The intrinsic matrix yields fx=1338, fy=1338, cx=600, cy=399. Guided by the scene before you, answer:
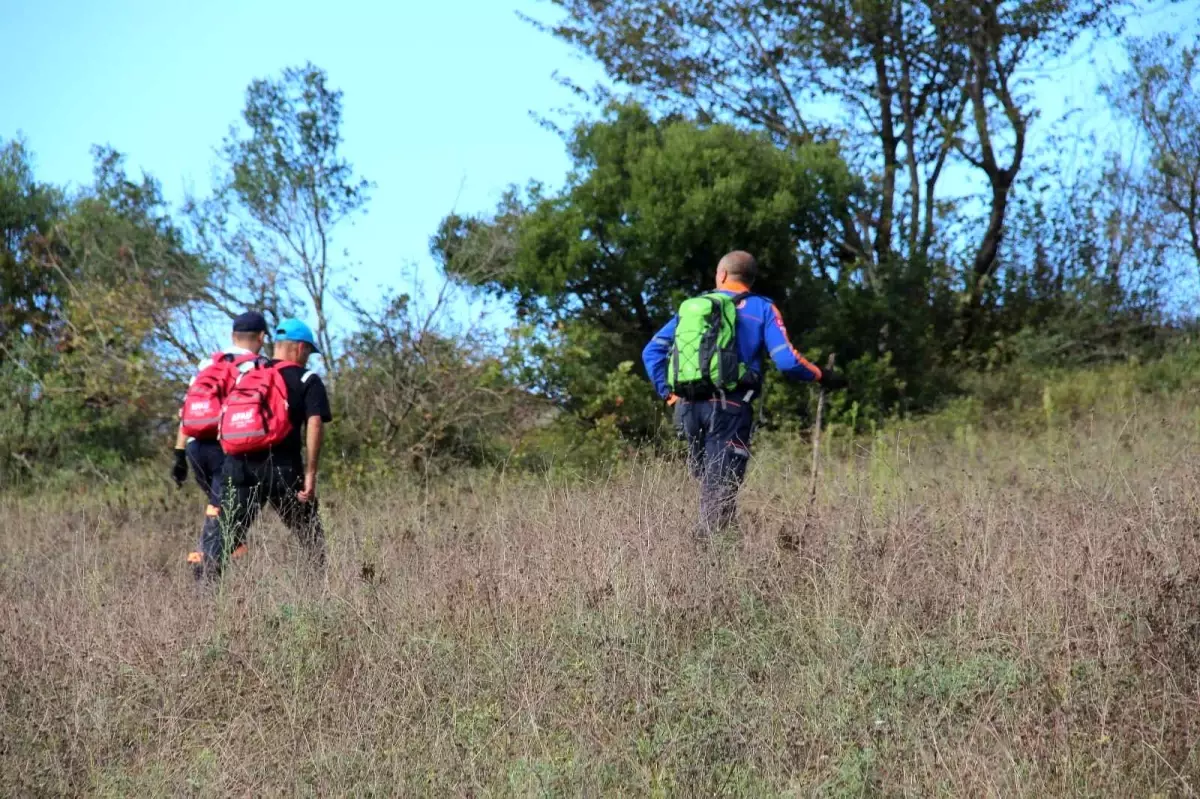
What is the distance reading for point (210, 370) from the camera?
7242 mm

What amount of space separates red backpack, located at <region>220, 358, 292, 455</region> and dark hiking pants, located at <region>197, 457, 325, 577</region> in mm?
99

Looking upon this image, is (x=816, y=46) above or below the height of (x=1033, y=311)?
above

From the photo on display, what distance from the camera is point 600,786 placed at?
4.27m

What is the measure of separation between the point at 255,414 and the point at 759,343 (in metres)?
2.64

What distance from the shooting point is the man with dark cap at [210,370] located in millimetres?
7199

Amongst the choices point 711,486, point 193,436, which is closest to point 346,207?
point 193,436

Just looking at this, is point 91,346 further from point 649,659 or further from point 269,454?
point 649,659

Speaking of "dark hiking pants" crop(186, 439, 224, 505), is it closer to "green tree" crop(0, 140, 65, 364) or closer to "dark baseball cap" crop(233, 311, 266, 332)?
"dark baseball cap" crop(233, 311, 266, 332)

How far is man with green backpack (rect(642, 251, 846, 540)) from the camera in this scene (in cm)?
677

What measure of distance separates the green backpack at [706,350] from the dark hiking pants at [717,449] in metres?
0.08

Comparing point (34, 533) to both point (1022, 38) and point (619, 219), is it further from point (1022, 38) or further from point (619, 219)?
point (1022, 38)

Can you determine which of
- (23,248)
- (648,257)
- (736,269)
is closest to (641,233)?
(648,257)

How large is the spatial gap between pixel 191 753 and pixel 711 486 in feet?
9.37

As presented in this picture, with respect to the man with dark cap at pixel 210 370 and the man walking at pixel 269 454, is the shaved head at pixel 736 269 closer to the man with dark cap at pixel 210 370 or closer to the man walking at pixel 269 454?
the man walking at pixel 269 454
